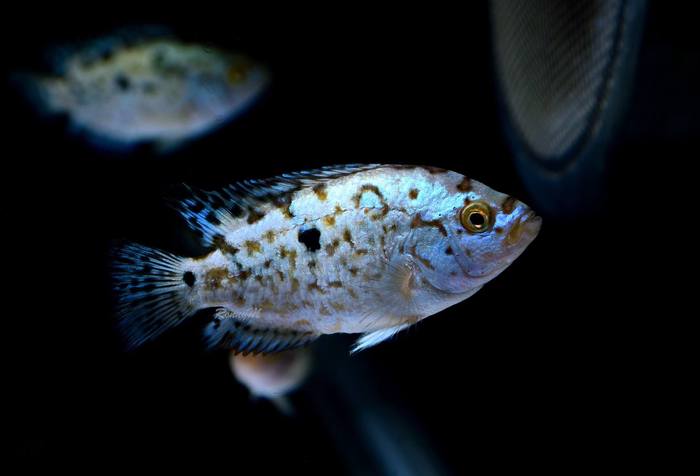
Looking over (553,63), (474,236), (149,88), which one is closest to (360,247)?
(474,236)

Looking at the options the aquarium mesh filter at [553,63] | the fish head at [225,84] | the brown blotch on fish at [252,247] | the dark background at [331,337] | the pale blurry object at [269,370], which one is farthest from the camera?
the fish head at [225,84]

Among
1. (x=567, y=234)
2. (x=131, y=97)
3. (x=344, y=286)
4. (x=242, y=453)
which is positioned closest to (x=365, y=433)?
(x=242, y=453)

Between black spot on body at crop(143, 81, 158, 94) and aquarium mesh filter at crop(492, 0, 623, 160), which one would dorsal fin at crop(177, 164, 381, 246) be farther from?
black spot on body at crop(143, 81, 158, 94)

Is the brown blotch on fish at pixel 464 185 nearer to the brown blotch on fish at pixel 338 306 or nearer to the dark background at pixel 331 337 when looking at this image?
the brown blotch on fish at pixel 338 306

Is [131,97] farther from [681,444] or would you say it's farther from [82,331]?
[681,444]

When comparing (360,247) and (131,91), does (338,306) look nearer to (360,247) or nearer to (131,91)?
(360,247)

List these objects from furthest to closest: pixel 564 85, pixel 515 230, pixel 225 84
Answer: pixel 225 84, pixel 564 85, pixel 515 230

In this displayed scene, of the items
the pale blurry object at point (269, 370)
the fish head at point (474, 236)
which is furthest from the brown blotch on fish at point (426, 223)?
the pale blurry object at point (269, 370)
